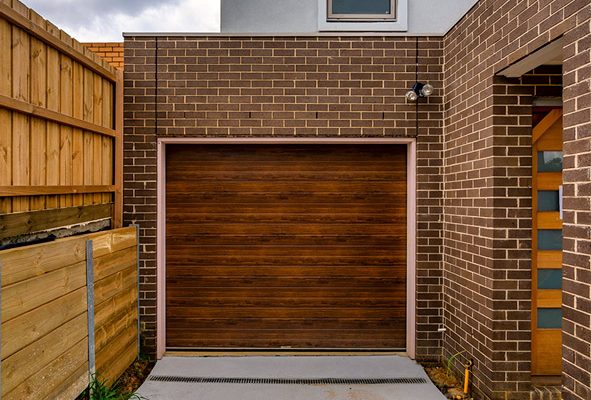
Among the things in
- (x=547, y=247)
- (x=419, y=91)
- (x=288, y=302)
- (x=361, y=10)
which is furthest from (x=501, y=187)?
(x=361, y=10)

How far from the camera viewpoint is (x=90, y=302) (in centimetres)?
356

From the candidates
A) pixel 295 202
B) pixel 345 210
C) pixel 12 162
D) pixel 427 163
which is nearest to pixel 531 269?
pixel 427 163

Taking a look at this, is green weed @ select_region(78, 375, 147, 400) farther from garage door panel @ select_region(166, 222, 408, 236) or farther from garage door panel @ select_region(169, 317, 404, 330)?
garage door panel @ select_region(166, 222, 408, 236)

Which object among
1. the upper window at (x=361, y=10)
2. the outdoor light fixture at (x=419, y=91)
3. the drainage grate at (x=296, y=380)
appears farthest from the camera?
the upper window at (x=361, y=10)

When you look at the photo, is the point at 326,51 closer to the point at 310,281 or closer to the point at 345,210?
the point at 345,210

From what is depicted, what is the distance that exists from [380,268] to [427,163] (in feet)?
4.19

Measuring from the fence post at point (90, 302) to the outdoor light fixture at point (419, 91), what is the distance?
3382mm

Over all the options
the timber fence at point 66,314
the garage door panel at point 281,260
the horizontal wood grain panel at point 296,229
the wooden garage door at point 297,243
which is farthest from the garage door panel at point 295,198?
the timber fence at point 66,314

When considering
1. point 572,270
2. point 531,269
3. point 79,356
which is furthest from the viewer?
point 531,269

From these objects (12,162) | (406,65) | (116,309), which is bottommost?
(116,309)

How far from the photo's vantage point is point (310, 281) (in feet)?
16.3

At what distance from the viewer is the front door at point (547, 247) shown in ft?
12.5

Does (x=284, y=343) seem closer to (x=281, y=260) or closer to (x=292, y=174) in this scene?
(x=281, y=260)

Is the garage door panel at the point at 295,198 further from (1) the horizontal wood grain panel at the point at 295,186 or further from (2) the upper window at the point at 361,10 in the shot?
(2) the upper window at the point at 361,10
